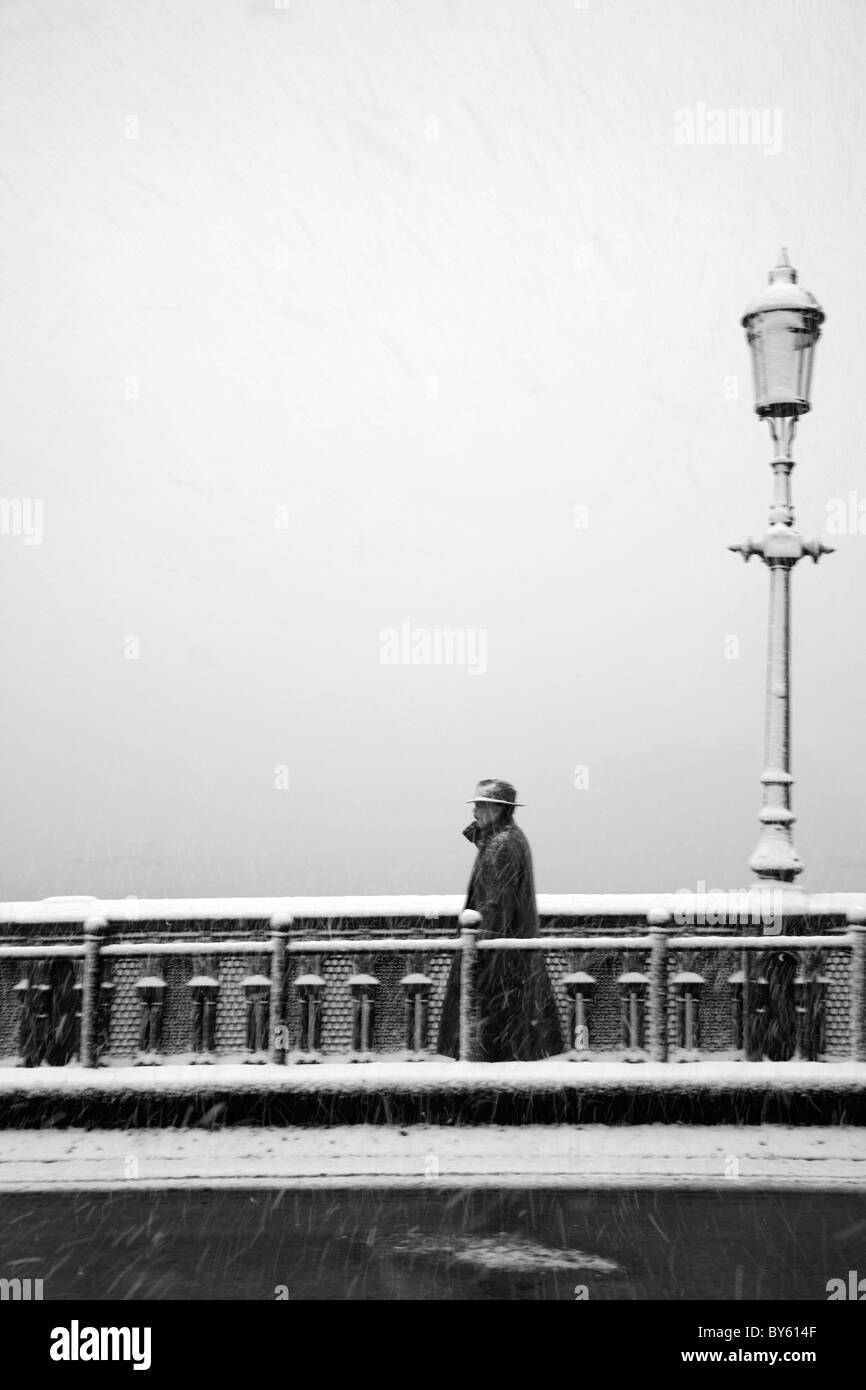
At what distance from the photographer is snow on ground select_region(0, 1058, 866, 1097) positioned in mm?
8539

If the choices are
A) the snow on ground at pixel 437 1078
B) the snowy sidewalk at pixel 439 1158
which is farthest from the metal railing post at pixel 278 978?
the snowy sidewalk at pixel 439 1158

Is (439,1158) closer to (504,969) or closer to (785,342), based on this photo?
(504,969)

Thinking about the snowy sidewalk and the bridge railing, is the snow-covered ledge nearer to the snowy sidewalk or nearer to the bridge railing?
the bridge railing

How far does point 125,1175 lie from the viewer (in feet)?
24.7

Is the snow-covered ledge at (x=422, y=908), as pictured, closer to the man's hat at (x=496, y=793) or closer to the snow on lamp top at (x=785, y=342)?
the man's hat at (x=496, y=793)

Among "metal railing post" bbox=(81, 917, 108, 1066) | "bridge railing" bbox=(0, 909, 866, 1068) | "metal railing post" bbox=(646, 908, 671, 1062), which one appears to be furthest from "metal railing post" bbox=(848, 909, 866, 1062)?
"metal railing post" bbox=(81, 917, 108, 1066)

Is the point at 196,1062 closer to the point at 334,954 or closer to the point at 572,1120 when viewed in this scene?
the point at 334,954

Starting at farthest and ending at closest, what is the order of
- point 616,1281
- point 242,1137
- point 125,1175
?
1. point 242,1137
2. point 125,1175
3. point 616,1281

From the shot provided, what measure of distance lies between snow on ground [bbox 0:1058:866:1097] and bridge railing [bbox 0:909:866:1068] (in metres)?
0.24

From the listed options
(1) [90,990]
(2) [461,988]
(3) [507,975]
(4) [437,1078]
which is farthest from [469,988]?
(1) [90,990]

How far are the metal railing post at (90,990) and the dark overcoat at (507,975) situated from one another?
2356 millimetres
